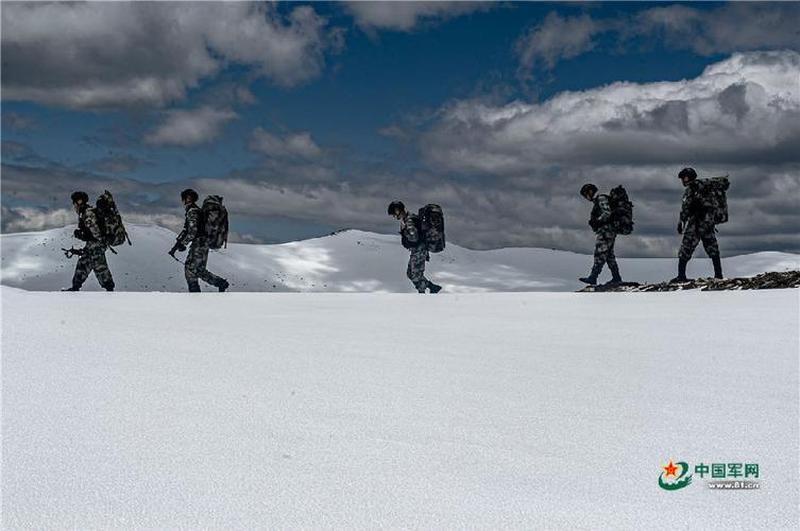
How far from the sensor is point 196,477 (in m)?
2.51

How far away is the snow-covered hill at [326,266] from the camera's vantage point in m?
24.0

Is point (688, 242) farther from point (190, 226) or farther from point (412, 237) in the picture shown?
point (190, 226)

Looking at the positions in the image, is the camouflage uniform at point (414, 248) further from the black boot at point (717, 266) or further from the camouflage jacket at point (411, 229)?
the black boot at point (717, 266)

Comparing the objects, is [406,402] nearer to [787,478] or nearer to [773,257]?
[787,478]

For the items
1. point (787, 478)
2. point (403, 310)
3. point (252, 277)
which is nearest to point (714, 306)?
point (403, 310)

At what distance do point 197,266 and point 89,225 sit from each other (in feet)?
6.17

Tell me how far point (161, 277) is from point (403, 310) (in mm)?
17913

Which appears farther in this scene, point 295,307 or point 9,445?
point 295,307

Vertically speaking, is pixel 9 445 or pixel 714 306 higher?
pixel 714 306

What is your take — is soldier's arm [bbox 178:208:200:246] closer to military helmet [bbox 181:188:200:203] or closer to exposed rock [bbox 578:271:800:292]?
military helmet [bbox 181:188:200:203]

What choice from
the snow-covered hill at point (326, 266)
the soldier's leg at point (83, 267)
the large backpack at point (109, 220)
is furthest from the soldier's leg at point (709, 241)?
the soldier's leg at point (83, 267)

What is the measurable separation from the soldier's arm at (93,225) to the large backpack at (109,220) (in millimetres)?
53

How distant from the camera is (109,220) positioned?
42.3 ft

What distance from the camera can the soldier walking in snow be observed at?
12758 millimetres
